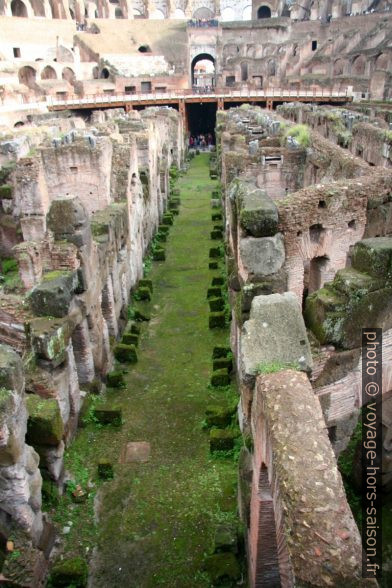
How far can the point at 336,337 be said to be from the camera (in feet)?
18.2

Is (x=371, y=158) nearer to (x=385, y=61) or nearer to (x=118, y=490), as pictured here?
(x=118, y=490)

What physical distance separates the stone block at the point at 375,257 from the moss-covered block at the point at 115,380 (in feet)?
21.1

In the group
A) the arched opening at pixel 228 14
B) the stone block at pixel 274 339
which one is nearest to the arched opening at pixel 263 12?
the arched opening at pixel 228 14

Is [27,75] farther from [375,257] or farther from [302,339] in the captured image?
[302,339]

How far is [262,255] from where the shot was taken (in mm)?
7051

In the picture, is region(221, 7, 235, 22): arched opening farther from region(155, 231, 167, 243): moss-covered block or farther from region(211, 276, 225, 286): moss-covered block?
region(211, 276, 225, 286): moss-covered block

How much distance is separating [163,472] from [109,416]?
1.70 meters

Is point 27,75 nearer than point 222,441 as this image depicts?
No

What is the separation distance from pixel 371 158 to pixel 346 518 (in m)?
14.0

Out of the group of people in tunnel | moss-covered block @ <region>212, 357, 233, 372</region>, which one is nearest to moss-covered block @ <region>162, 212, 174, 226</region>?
moss-covered block @ <region>212, 357, 233, 372</region>

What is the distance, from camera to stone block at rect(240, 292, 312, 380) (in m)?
5.06

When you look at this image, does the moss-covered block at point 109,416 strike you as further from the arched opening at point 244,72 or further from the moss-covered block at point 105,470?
the arched opening at point 244,72

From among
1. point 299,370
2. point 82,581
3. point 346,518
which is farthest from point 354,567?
point 82,581

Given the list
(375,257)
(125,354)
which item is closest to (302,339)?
(375,257)
